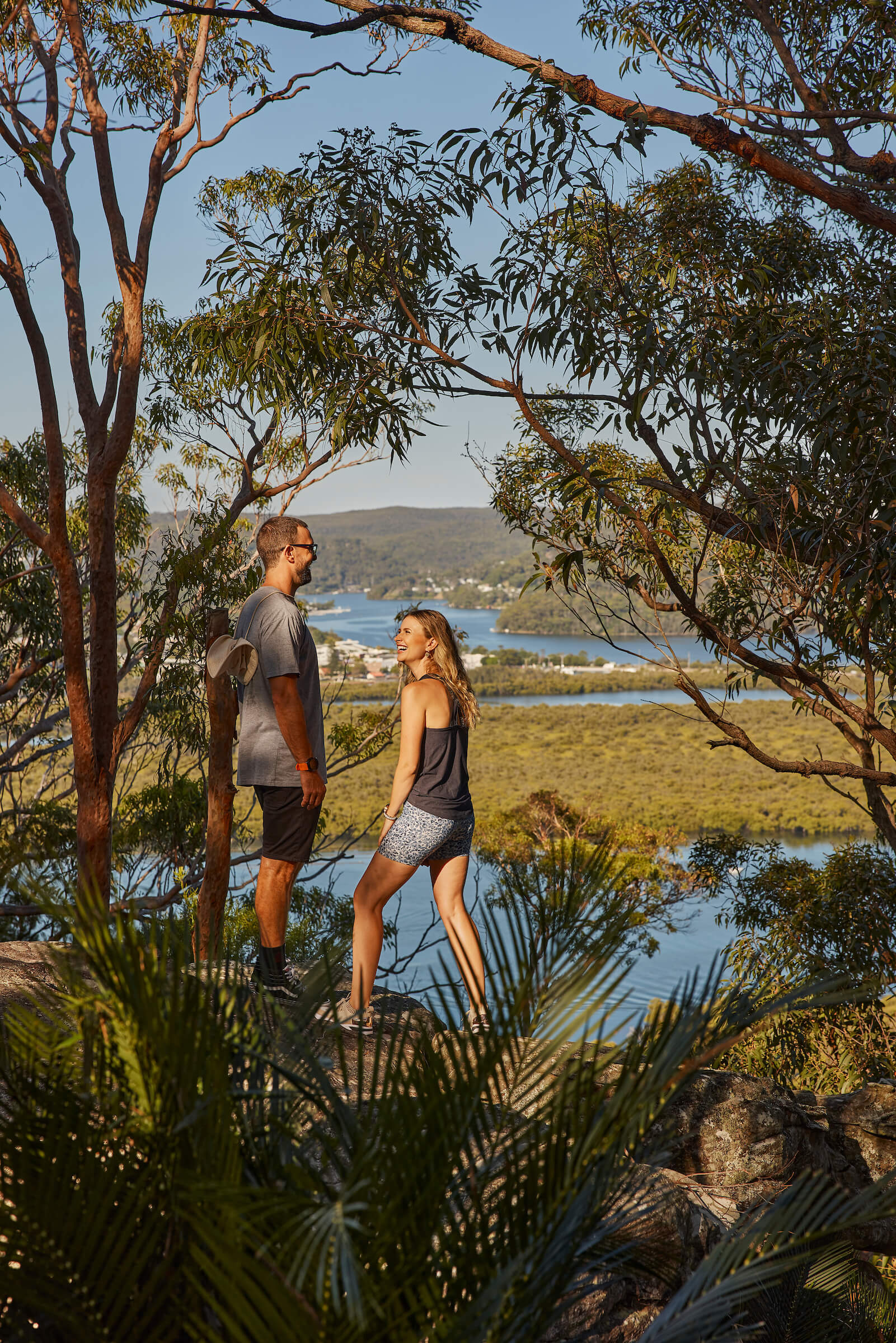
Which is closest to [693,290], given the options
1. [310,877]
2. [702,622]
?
[702,622]

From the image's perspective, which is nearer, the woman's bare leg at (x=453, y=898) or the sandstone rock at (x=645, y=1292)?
the sandstone rock at (x=645, y=1292)

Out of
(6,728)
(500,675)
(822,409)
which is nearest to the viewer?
(822,409)

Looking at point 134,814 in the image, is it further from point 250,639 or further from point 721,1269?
point 721,1269

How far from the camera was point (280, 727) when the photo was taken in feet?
9.64

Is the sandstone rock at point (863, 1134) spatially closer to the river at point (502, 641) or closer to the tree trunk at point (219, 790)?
the tree trunk at point (219, 790)

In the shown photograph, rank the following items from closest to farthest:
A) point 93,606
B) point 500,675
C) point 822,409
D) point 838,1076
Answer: point 822,409
point 93,606
point 838,1076
point 500,675

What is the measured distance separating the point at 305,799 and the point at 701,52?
191 inches

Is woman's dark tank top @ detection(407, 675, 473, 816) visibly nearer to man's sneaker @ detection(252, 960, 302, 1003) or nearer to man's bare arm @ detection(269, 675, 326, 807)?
man's bare arm @ detection(269, 675, 326, 807)

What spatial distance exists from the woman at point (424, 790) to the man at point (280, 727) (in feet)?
0.77

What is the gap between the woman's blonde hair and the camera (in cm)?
299

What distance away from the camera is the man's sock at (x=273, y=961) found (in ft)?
9.41

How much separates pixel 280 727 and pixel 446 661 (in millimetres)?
520

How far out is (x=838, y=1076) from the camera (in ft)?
25.5

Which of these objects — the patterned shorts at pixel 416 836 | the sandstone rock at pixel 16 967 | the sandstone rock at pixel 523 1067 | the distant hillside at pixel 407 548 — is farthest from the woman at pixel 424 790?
the distant hillside at pixel 407 548
